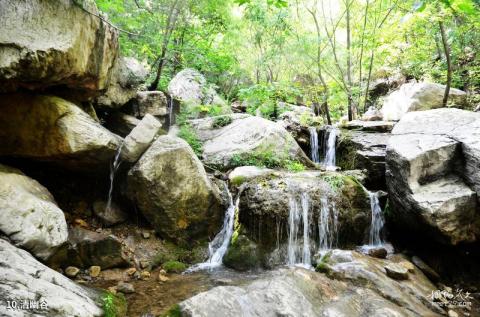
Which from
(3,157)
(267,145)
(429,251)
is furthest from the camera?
(267,145)

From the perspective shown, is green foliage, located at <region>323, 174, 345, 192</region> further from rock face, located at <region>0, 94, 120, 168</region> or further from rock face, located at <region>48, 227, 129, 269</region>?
rock face, located at <region>0, 94, 120, 168</region>

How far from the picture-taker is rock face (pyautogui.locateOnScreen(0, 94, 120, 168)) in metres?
5.41

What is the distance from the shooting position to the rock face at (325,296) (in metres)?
3.93

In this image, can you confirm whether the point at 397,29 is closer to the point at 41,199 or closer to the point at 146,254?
the point at 146,254

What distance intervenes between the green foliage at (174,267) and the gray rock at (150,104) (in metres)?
5.17

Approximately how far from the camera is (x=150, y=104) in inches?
397

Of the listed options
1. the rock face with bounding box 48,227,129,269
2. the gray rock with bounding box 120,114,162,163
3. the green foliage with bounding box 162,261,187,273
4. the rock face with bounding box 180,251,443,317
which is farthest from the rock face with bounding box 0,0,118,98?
the green foliage with bounding box 162,261,187,273

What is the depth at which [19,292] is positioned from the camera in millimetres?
3332

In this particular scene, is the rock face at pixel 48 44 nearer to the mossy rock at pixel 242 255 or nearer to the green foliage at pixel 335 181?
the mossy rock at pixel 242 255

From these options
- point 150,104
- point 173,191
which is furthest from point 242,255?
point 150,104

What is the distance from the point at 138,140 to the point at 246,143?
13.1ft

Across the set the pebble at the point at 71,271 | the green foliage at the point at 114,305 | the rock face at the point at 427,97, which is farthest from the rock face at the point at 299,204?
the rock face at the point at 427,97

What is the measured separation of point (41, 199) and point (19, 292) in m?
2.21

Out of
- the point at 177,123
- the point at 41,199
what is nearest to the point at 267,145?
the point at 177,123
